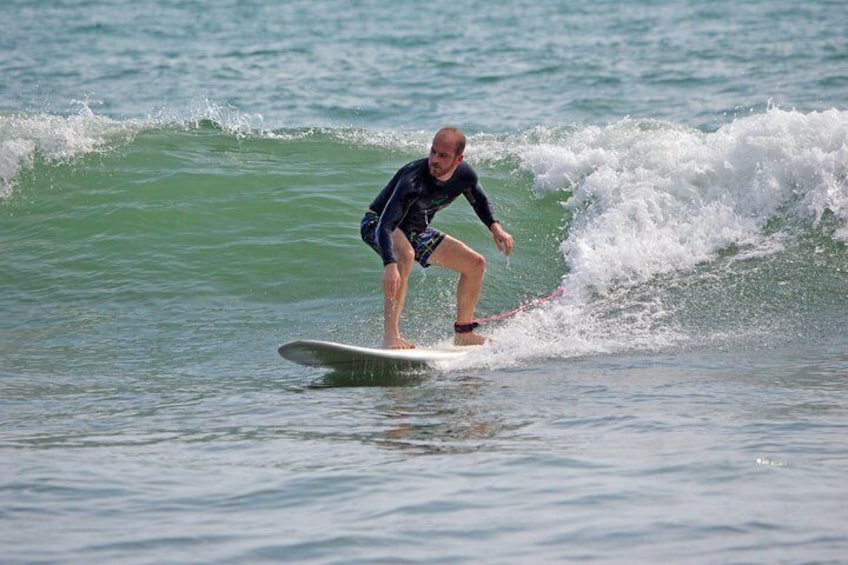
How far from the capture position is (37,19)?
29516 millimetres

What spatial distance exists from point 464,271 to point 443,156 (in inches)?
37.3

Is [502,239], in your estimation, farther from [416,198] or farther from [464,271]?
[416,198]

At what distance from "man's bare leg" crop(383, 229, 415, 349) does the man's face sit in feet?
1.59

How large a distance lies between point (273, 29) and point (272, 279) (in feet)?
59.8

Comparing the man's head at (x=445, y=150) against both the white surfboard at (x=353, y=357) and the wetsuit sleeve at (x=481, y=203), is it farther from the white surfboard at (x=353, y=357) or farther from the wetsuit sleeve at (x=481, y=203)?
the white surfboard at (x=353, y=357)

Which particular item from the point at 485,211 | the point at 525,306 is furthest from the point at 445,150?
the point at 525,306

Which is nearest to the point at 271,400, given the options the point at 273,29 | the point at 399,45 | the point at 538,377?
the point at 538,377

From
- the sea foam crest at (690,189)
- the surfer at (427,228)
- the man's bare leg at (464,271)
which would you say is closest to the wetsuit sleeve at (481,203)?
the surfer at (427,228)

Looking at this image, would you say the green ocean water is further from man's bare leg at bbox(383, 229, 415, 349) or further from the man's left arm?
the man's left arm

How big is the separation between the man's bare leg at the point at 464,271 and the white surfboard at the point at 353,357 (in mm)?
624

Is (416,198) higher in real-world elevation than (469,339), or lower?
higher

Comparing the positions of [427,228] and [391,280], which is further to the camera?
[427,228]

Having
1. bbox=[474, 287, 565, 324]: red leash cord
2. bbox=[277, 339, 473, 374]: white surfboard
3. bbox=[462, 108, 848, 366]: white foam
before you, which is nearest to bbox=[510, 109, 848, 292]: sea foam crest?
bbox=[462, 108, 848, 366]: white foam

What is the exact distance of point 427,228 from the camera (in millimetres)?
8477
